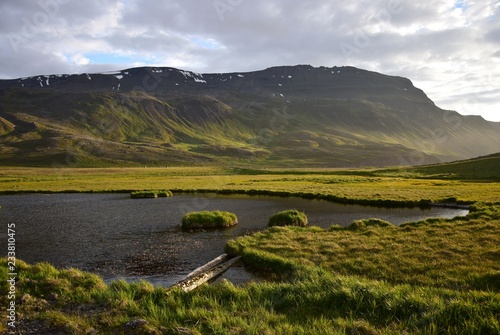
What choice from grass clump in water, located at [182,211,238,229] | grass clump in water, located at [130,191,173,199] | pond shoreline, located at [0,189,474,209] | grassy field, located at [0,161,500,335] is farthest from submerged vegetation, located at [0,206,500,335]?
grass clump in water, located at [130,191,173,199]

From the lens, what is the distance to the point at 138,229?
126ft

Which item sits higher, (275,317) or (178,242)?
(275,317)

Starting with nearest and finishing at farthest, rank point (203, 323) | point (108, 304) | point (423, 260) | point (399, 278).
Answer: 1. point (203, 323)
2. point (108, 304)
3. point (399, 278)
4. point (423, 260)

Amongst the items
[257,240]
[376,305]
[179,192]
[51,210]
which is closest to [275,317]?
[376,305]

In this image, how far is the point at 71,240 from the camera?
3341 cm

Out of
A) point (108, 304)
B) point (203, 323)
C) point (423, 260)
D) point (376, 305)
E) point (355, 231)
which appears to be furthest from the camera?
point (355, 231)

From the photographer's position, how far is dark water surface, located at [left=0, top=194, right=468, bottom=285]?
84.6 ft

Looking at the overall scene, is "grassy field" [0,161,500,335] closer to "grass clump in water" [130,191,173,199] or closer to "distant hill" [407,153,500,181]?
"grass clump in water" [130,191,173,199]

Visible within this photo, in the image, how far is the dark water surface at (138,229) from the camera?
25781mm

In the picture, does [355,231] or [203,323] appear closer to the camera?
[203,323]

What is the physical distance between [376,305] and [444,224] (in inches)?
951

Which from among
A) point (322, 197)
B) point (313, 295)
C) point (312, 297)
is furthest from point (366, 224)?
point (322, 197)

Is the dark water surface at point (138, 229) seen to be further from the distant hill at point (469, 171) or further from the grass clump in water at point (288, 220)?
the distant hill at point (469, 171)

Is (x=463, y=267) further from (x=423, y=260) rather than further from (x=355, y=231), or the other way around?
(x=355, y=231)
